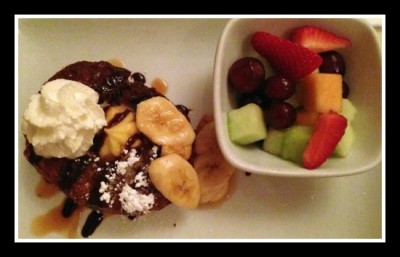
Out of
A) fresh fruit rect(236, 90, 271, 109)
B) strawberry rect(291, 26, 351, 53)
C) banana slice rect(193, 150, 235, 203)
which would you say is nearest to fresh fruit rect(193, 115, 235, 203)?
banana slice rect(193, 150, 235, 203)

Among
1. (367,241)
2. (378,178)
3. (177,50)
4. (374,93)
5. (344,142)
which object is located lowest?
(367,241)

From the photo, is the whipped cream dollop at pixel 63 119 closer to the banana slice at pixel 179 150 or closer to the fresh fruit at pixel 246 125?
the banana slice at pixel 179 150

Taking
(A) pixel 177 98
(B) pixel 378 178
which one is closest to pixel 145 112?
(A) pixel 177 98

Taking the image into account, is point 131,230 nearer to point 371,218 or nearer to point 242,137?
point 242,137

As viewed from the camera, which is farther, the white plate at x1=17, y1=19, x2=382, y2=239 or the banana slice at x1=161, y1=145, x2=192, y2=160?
the white plate at x1=17, y1=19, x2=382, y2=239

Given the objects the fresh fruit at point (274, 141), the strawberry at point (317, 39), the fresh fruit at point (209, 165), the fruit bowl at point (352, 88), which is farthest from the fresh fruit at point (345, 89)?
the fresh fruit at point (209, 165)

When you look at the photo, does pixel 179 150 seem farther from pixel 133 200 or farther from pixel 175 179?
pixel 133 200

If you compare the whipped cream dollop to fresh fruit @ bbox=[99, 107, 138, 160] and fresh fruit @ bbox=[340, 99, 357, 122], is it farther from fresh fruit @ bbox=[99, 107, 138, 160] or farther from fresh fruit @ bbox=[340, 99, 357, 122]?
fresh fruit @ bbox=[340, 99, 357, 122]
